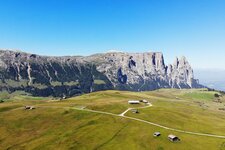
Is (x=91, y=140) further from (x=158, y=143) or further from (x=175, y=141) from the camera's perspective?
(x=175, y=141)

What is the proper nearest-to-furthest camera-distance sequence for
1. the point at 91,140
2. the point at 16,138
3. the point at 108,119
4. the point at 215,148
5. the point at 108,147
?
the point at 215,148 → the point at 108,147 → the point at 91,140 → the point at 16,138 → the point at 108,119

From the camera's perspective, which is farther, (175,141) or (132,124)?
(132,124)

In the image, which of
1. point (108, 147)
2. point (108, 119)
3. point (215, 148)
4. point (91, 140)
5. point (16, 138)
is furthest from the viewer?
point (108, 119)

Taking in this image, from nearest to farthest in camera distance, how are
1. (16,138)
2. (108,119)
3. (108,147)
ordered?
(108,147) → (16,138) → (108,119)

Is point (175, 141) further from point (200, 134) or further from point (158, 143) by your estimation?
point (200, 134)

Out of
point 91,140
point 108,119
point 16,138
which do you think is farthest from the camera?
point 108,119

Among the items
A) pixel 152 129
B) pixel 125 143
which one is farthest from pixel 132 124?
pixel 125 143

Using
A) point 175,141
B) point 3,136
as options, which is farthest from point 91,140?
point 3,136

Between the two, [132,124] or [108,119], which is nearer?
[132,124]
